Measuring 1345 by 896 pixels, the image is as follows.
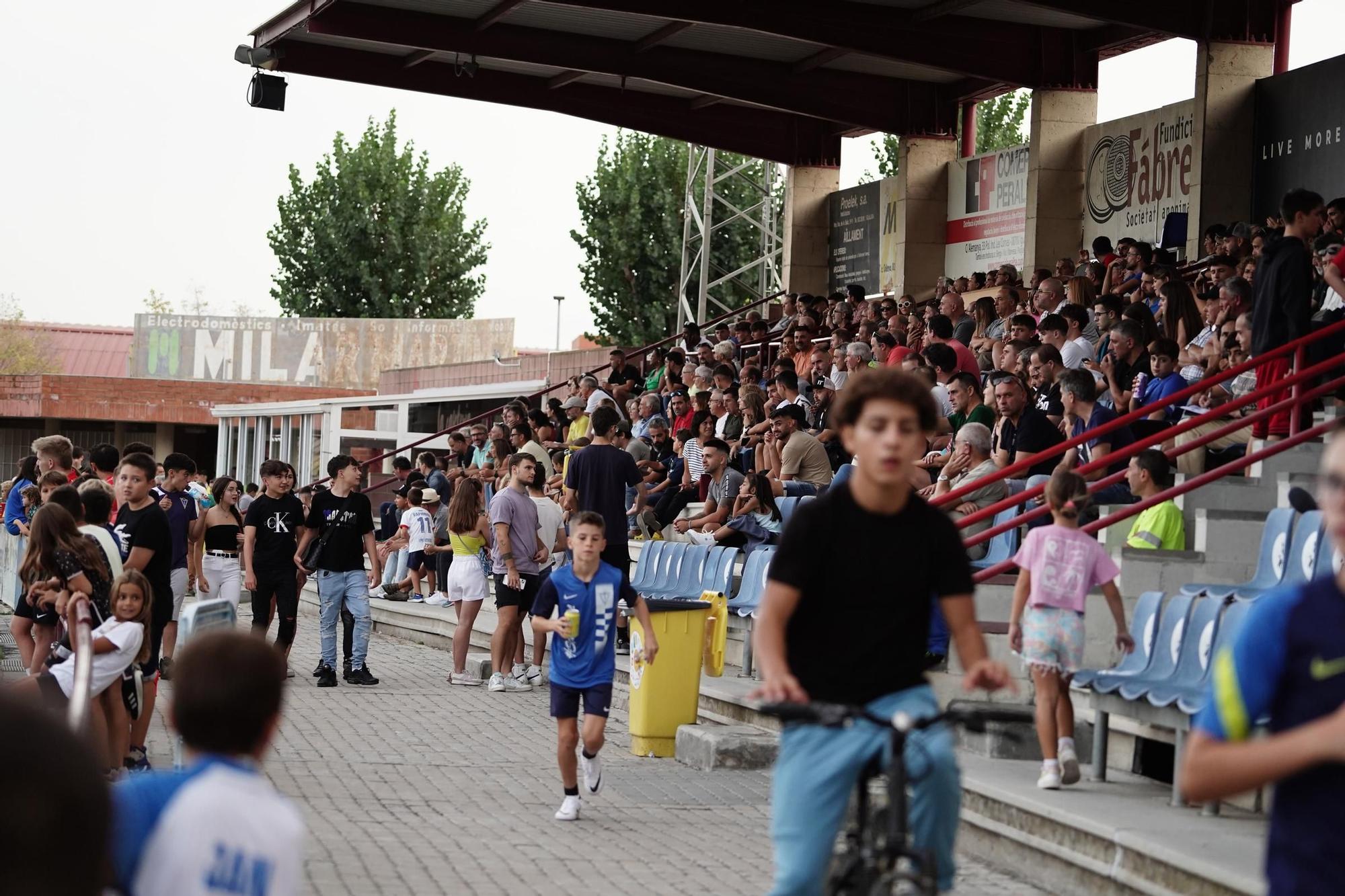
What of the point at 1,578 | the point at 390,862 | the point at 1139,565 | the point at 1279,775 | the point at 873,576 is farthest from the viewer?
the point at 1,578

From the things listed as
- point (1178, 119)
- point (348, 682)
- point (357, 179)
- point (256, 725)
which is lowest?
point (348, 682)

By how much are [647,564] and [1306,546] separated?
8.14 meters

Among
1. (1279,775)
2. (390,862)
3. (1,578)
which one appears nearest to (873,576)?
(1279,775)

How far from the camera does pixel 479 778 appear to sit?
10680 millimetres

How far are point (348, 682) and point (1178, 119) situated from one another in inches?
488

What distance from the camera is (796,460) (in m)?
15.8

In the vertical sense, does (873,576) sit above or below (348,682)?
above

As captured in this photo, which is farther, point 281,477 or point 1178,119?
point 1178,119

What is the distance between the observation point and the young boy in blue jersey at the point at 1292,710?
9.63 feet

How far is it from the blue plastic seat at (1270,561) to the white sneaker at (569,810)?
3.38 metres

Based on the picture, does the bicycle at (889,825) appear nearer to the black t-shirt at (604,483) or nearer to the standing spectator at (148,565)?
the standing spectator at (148,565)

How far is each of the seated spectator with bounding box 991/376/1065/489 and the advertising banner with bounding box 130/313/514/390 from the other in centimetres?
5064

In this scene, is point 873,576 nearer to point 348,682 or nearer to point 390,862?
point 390,862

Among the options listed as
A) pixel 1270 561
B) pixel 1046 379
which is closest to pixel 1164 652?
pixel 1270 561
